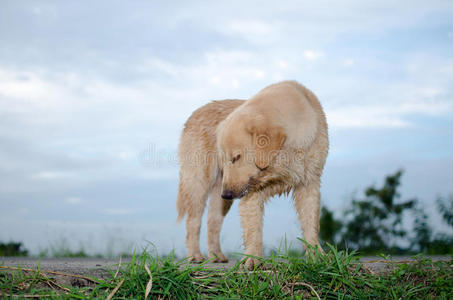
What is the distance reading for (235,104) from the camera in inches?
263

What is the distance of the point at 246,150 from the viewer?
469cm

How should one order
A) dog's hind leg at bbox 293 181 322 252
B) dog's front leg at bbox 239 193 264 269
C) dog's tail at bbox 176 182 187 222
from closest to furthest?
dog's front leg at bbox 239 193 264 269
dog's hind leg at bbox 293 181 322 252
dog's tail at bbox 176 182 187 222

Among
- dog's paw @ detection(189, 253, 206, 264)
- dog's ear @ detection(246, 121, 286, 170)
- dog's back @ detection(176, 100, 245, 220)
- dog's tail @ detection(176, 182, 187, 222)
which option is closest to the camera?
dog's ear @ detection(246, 121, 286, 170)

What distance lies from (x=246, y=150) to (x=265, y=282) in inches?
59.8

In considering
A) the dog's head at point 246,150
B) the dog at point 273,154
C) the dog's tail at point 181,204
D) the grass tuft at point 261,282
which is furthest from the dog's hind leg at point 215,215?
the grass tuft at point 261,282

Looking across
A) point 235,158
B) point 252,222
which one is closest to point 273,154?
point 235,158

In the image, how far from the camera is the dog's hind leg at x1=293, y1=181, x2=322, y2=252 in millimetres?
5164

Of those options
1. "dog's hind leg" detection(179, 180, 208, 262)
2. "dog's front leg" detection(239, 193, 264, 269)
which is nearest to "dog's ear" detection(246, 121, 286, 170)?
"dog's front leg" detection(239, 193, 264, 269)

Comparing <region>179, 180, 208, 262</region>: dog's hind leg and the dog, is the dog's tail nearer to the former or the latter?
<region>179, 180, 208, 262</region>: dog's hind leg

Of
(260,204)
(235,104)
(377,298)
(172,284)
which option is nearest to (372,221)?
(235,104)

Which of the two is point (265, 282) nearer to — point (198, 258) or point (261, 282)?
point (261, 282)

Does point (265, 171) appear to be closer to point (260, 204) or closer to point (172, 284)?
point (260, 204)

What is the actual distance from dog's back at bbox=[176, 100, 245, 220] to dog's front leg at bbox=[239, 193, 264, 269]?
1.45 meters

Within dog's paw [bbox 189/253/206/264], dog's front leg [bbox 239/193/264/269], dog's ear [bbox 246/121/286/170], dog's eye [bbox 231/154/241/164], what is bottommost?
dog's paw [bbox 189/253/206/264]
